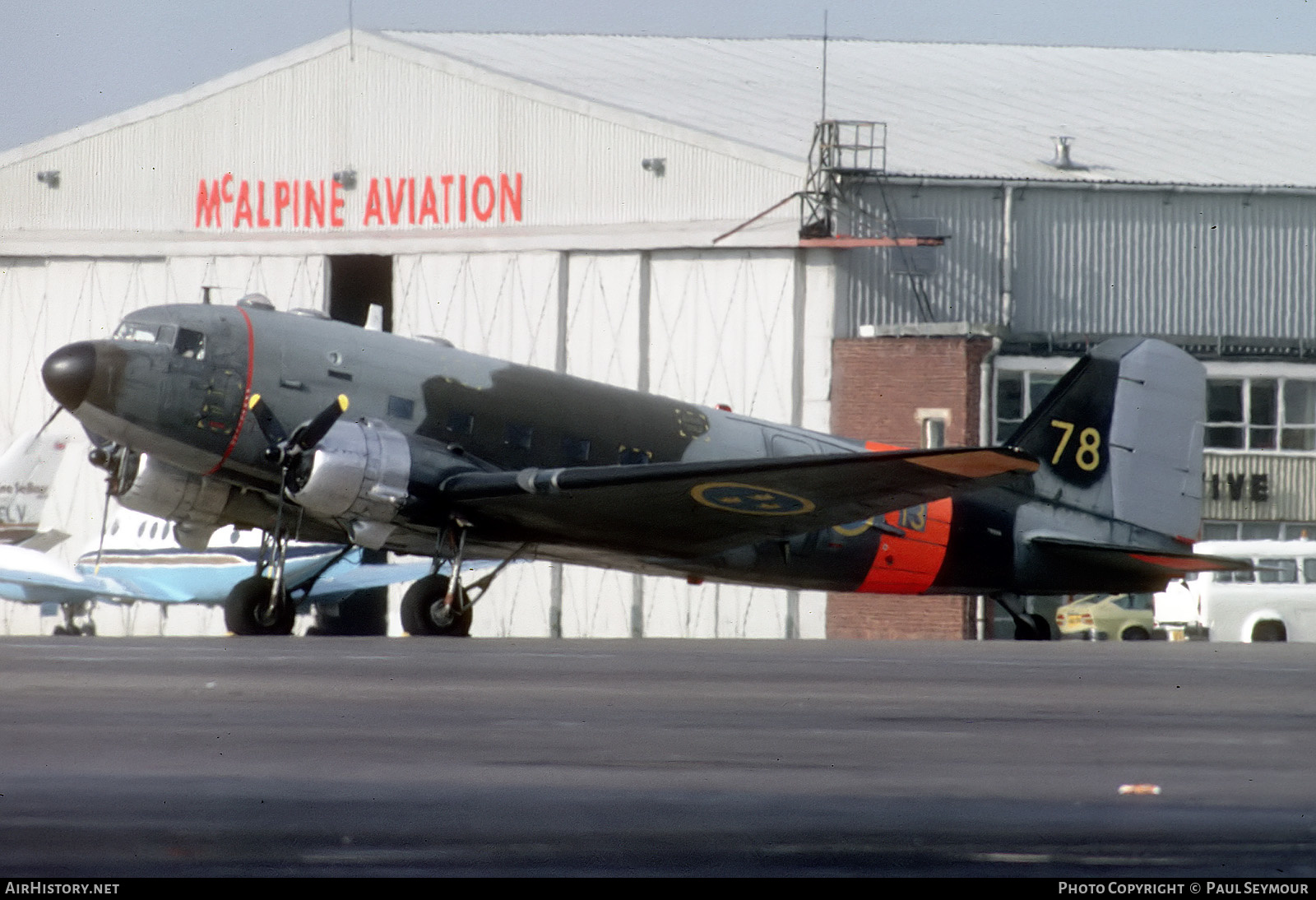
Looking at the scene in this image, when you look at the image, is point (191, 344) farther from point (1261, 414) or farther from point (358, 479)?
point (1261, 414)

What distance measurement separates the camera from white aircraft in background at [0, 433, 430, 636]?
141ft

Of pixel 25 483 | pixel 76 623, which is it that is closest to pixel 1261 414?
pixel 25 483

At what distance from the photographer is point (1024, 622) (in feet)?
90.0

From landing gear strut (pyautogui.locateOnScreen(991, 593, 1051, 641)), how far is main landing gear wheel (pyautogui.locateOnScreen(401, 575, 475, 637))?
30.5 ft

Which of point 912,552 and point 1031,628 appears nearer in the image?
point 912,552

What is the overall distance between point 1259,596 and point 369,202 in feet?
85.3

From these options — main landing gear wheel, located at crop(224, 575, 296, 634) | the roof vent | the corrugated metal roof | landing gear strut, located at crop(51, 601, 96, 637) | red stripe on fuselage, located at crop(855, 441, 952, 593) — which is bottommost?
landing gear strut, located at crop(51, 601, 96, 637)

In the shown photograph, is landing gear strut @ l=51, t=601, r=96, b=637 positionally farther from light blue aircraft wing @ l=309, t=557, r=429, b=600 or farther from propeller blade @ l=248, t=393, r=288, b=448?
propeller blade @ l=248, t=393, r=288, b=448


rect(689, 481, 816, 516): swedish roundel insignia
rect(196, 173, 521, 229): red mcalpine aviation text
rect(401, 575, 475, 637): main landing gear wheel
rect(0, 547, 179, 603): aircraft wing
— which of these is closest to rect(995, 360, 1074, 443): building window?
rect(196, 173, 521, 229): red mcalpine aviation text

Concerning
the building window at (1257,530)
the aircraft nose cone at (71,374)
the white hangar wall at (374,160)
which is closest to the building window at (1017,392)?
the building window at (1257,530)

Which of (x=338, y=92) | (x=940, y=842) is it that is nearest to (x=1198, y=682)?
(x=940, y=842)

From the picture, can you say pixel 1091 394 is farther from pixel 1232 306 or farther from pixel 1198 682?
pixel 1232 306

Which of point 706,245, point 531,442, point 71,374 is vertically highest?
point 706,245

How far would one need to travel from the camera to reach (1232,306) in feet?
153
